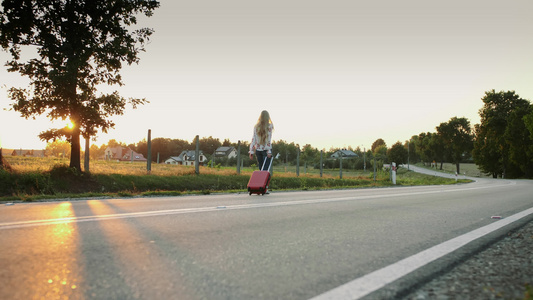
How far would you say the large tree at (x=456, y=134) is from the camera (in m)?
75.5

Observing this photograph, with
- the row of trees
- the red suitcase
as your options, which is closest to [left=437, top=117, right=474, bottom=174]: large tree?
the row of trees

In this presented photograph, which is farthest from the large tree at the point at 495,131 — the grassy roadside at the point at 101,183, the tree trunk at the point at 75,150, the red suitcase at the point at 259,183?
the tree trunk at the point at 75,150

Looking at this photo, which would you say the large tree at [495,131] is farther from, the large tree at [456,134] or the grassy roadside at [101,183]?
the grassy roadside at [101,183]

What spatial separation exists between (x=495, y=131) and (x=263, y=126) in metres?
58.6

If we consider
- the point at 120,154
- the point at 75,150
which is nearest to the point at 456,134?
the point at 75,150

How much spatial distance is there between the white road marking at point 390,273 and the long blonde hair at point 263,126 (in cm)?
565

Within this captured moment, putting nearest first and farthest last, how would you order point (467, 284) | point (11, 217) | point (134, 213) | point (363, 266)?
1. point (467, 284)
2. point (363, 266)
3. point (11, 217)
4. point (134, 213)

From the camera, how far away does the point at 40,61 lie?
1147 centimetres

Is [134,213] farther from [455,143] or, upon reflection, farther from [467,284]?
[455,143]

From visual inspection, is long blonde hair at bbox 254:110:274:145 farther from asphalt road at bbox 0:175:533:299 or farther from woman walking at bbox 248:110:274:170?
asphalt road at bbox 0:175:533:299

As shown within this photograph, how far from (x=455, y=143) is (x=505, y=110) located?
19854mm

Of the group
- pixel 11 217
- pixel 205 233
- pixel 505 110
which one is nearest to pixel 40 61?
pixel 11 217

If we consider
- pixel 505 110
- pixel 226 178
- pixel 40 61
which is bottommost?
pixel 226 178

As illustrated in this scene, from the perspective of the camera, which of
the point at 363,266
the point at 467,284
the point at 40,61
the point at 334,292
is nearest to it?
the point at 334,292
